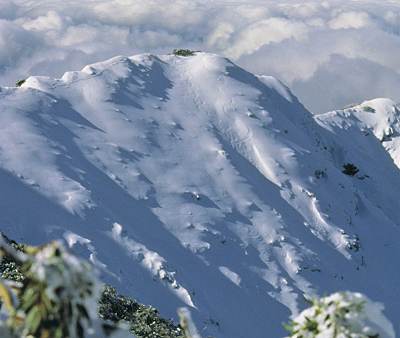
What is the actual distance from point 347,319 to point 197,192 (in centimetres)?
4568

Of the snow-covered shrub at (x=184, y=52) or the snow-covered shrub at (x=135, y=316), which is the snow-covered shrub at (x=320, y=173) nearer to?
the snow-covered shrub at (x=184, y=52)

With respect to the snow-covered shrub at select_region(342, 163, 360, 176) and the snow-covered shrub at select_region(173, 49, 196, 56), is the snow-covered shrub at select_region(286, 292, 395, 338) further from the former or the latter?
the snow-covered shrub at select_region(173, 49, 196, 56)

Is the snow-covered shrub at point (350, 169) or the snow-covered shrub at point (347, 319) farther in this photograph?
the snow-covered shrub at point (350, 169)

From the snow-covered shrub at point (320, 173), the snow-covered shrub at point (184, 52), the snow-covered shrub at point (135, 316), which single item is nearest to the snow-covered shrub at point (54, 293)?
the snow-covered shrub at point (135, 316)

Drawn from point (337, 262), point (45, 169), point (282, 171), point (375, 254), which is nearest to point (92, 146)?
point (45, 169)

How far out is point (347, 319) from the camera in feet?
15.7

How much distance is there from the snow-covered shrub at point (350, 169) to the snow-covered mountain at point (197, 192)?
0.71 m

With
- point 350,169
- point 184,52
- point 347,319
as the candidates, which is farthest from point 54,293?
point 184,52

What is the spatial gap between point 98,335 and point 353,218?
55.9 meters

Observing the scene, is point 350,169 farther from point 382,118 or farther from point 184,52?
point 382,118

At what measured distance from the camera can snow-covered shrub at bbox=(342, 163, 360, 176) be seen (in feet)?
226

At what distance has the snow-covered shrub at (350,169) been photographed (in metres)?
68.9

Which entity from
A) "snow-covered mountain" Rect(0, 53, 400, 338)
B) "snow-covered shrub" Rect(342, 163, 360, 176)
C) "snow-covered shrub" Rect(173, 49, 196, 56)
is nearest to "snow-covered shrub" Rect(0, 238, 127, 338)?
"snow-covered mountain" Rect(0, 53, 400, 338)

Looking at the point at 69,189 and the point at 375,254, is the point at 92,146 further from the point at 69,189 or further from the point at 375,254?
the point at 375,254
